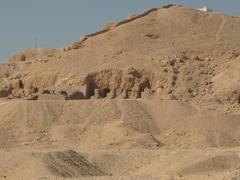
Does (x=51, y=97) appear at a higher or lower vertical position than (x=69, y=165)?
higher

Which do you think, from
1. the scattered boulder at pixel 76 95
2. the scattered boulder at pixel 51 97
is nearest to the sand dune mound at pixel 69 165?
the scattered boulder at pixel 51 97

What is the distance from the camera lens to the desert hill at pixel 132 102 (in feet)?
100

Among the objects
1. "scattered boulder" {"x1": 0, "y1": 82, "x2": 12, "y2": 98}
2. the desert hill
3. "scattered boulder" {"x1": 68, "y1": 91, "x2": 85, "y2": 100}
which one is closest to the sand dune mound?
the desert hill

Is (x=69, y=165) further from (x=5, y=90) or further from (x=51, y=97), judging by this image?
(x=5, y=90)

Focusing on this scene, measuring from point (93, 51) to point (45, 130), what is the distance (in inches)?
517

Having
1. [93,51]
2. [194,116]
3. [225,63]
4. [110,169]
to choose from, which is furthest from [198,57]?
[110,169]

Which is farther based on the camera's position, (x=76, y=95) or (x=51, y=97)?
(x=76, y=95)

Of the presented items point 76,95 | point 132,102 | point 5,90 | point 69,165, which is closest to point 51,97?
point 76,95

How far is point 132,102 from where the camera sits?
150 feet

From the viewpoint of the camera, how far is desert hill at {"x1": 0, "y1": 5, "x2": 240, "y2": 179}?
100ft

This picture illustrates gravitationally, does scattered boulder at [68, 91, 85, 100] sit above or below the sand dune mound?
above

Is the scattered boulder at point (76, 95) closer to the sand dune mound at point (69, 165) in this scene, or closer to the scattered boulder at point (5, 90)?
the scattered boulder at point (5, 90)

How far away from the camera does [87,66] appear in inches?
2092

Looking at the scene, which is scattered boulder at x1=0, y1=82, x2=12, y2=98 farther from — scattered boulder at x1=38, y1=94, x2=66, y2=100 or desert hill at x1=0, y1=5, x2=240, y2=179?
scattered boulder at x1=38, y1=94, x2=66, y2=100
